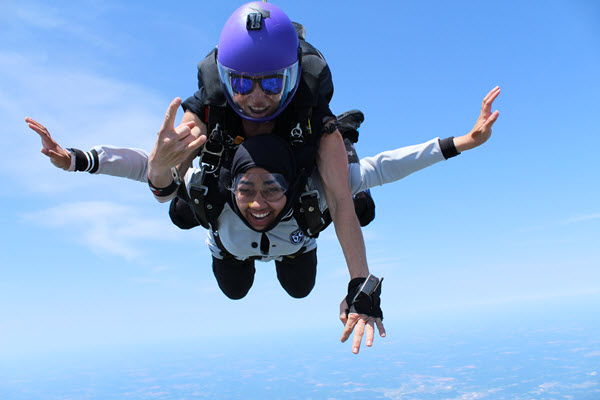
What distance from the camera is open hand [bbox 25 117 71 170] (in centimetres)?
327

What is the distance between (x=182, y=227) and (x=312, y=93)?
187 centimetres

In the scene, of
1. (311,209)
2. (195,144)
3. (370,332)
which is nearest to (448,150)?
(311,209)

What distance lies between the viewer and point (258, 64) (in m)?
3.15

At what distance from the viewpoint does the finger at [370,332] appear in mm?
2436

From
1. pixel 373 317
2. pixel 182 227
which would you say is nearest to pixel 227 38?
pixel 182 227

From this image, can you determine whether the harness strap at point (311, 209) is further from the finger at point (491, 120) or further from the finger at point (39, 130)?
the finger at point (39, 130)

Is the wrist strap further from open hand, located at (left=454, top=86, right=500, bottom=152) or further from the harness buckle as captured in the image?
open hand, located at (left=454, top=86, right=500, bottom=152)

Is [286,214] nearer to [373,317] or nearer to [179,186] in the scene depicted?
[179,186]

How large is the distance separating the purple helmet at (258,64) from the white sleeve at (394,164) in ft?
2.71

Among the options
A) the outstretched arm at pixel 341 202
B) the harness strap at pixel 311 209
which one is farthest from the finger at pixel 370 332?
the harness strap at pixel 311 209

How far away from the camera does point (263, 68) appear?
3158 mm

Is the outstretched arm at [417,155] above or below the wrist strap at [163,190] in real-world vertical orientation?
above

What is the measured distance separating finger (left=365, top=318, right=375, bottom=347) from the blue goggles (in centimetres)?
177

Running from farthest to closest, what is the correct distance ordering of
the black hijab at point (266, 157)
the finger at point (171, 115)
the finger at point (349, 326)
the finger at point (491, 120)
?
the finger at point (491, 120), the black hijab at point (266, 157), the finger at point (171, 115), the finger at point (349, 326)
